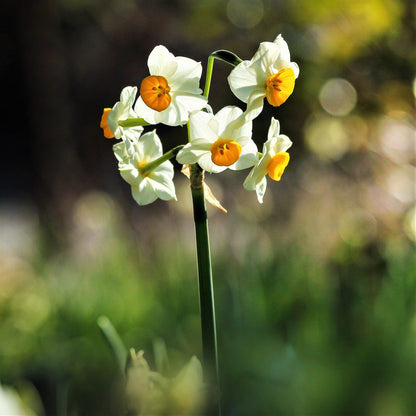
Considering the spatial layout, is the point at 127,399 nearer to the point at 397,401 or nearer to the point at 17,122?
the point at 397,401

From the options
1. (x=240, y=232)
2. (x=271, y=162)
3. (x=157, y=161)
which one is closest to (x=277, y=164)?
(x=271, y=162)

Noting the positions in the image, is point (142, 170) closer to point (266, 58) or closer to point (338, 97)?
point (266, 58)

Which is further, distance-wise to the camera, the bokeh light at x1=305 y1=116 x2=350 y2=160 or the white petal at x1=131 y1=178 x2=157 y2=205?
the bokeh light at x1=305 y1=116 x2=350 y2=160

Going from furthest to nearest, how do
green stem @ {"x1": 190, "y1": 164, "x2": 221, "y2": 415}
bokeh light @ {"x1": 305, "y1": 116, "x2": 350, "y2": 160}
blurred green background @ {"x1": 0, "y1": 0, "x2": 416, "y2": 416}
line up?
1. bokeh light @ {"x1": 305, "y1": 116, "x2": 350, "y2": 160}
2. blurred green background @ {"x1": 0, "y1": 0, "x2": 416, "y2": 416}
3. green stem @ {"x1": 190, "y1": 164, "x2": 221, "y2": 415}

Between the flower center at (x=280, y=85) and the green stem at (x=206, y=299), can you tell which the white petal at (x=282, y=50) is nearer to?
the flower center at (x=280, y=85)

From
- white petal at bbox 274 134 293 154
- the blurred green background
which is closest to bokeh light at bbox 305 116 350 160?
the blurred green background

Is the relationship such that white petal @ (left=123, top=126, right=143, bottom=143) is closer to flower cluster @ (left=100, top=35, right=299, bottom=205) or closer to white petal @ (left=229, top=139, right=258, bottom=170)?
flower cluster @ (left=100, top=35, right=299, bottom=205)

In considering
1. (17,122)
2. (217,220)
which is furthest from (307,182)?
(17,122)
